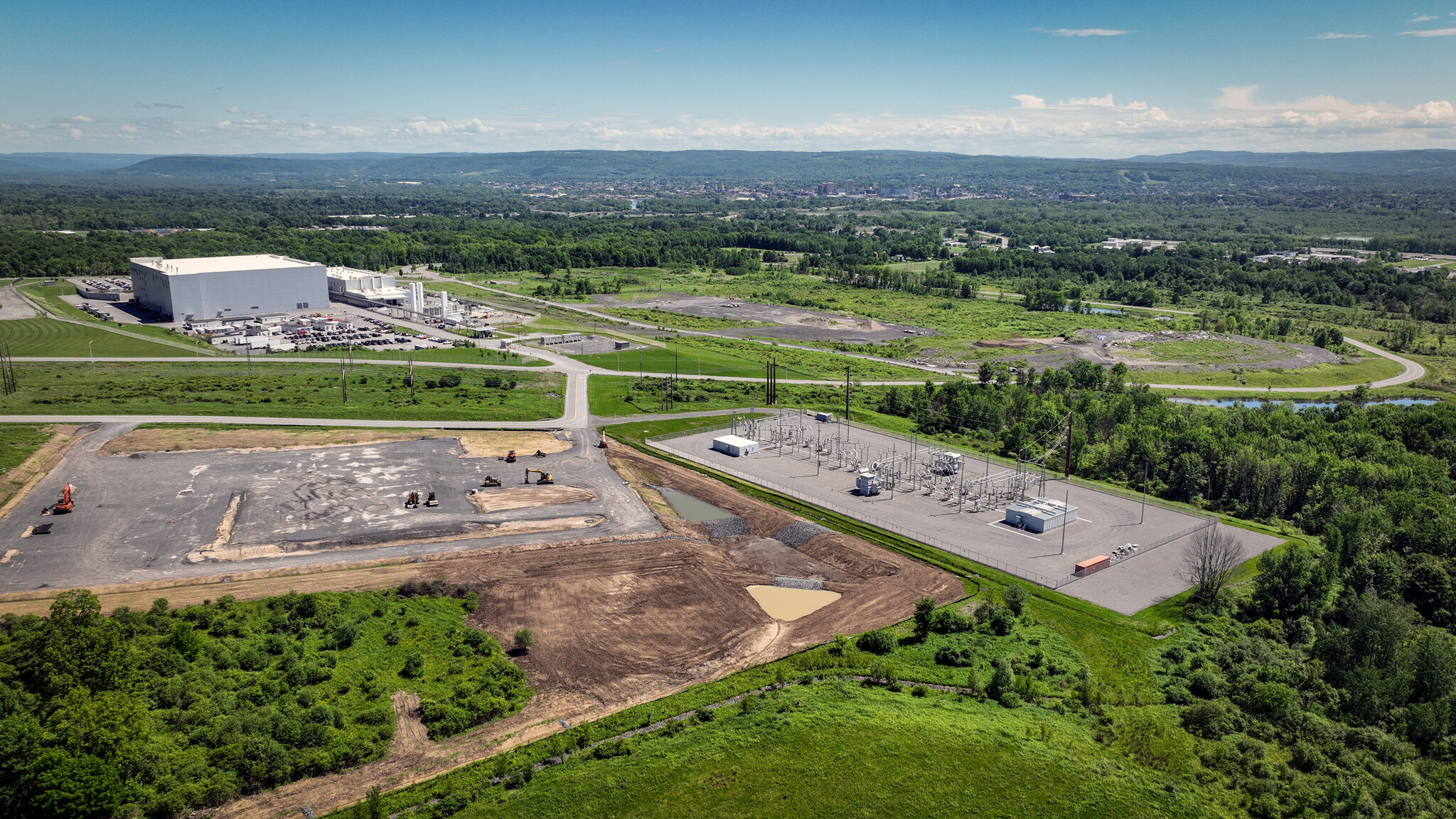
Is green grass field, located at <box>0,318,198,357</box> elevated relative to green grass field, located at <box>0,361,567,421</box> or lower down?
elevated

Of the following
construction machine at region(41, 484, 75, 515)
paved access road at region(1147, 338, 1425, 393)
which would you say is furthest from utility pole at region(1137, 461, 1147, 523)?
construction machine at region(41, 484, 75, 515)

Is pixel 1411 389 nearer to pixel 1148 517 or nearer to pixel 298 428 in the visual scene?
pixel 1148 517

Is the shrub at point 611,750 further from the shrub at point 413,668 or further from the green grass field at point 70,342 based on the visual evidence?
Answer: the green grass field at point 70,342

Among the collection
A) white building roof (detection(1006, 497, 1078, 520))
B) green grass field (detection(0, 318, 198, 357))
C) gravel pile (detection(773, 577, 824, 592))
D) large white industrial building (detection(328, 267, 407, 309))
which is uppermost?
large white industrial building (detection(328, 267, 407, 309))

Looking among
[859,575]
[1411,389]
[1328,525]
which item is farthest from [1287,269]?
[859,575]

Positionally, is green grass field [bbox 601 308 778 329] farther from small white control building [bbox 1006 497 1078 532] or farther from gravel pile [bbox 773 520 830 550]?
small white control building [bbox 1006 497 1078 532]

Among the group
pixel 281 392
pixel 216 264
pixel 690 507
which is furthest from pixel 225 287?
pixel 690 507

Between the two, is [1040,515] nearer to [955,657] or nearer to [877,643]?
[955,657]
